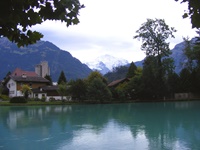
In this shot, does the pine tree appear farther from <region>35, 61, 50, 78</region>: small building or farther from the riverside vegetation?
<region>35, 61, 50, 78</region>: small building

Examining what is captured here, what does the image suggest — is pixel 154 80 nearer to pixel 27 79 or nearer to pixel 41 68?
pixel 27 79

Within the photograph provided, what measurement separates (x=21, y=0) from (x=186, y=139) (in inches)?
443

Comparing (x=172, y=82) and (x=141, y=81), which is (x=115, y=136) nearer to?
(x=141, y=81)

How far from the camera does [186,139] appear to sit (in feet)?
40.7

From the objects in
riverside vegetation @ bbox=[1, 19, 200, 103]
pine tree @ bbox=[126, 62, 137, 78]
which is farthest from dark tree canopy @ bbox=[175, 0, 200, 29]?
pine tree @ bbox=[126, 62, 137, 78]

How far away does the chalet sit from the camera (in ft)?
186

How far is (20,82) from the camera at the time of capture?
189ft

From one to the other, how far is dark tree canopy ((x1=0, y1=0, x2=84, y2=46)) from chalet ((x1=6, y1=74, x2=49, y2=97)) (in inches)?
2171

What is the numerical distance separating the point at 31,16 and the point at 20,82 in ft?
186

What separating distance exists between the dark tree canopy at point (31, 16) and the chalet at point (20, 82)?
55.2 metres

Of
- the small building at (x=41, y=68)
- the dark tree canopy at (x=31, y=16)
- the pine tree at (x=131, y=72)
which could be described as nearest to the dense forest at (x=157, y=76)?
the pine tree at (x=131, y=72)

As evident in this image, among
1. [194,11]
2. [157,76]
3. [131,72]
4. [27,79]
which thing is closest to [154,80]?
[157,76]

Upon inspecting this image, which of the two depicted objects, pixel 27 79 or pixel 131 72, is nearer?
pixel 27 79

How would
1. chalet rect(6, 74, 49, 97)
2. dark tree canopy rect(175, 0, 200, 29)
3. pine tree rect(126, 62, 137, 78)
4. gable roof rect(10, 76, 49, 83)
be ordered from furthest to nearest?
1. pine tree rect(126, 62, 137, 78)
2. gable roof rect(10, 76, 49, 83)
3. chalet rect(6, 74, 49, 97)
4. dark tree canopy rect(175, 0, 200, 29)
